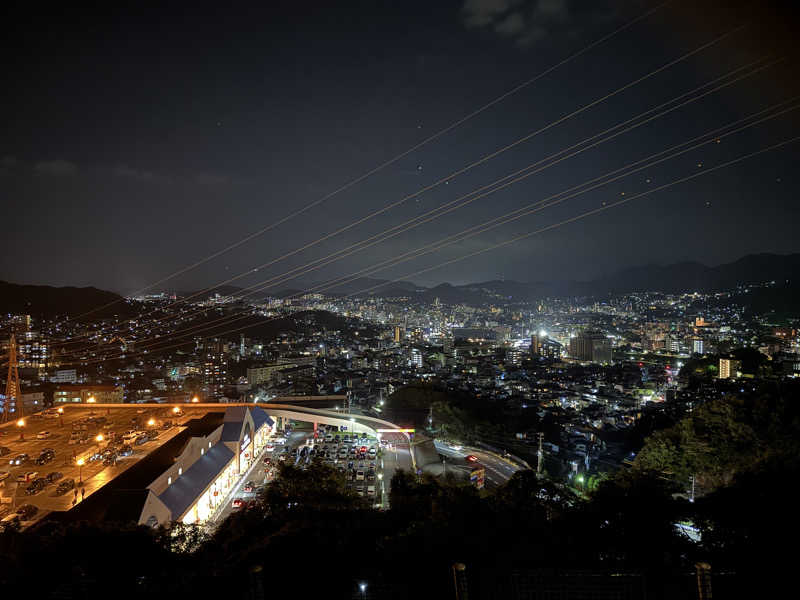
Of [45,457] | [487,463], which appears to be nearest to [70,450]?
[45,457]

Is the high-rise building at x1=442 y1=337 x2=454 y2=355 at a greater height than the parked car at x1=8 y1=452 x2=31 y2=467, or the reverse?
the high-rise building at x1=442 y1=337 x2=454 y2=355

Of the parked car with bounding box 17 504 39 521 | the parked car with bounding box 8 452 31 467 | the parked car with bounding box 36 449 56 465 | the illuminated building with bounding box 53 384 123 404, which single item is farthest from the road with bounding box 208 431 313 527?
the illuminated building with bounding box 53 384 123 404

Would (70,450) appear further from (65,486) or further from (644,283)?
(644,283)

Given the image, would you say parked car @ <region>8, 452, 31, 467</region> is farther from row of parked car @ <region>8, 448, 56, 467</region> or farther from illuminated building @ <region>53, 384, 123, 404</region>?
illuminated building @ <region>53, 384, 123, 404</region>

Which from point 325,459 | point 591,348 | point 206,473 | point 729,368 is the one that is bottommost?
point 325,459

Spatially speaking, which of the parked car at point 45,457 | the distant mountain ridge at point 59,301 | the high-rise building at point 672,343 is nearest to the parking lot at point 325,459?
the parked car at point 45,457

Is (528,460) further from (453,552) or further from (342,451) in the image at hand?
(453,552)
